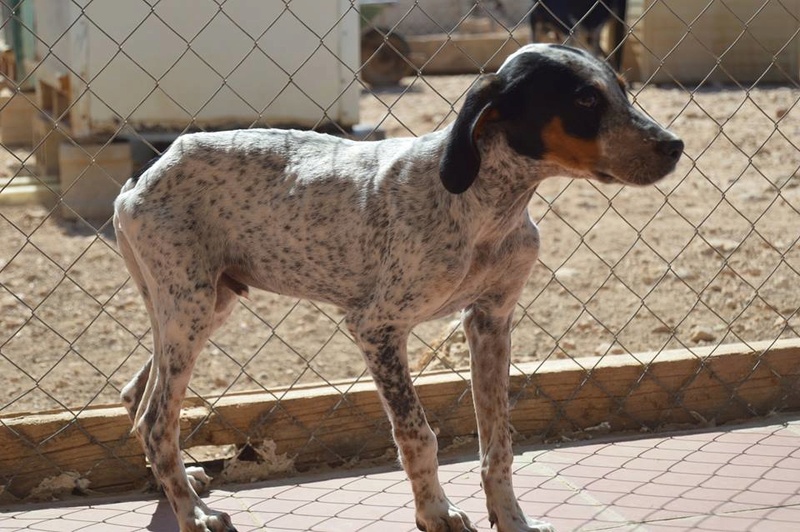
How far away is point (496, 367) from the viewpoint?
3.43 m

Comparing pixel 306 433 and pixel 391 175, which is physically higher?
pixel 391 175

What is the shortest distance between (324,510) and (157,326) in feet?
2.59

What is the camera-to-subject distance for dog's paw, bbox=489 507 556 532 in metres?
3.30

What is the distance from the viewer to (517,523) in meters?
3.31

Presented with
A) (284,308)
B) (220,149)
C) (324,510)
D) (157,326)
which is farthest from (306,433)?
(284,308)

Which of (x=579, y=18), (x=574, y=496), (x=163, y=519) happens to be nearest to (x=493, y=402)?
(x=574, y=496)

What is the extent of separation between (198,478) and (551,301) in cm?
289

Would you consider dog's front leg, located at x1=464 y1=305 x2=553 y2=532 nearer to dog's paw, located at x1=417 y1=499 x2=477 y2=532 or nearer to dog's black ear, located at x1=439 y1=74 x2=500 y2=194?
dog's paw, located at x1=417 y1=499 x2=477 y2=532

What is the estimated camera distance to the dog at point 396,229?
2.98 metres

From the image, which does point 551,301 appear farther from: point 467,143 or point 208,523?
point 467,143

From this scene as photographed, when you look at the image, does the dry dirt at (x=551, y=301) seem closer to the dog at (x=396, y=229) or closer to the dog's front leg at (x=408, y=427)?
the dog at (x=396, y=229)

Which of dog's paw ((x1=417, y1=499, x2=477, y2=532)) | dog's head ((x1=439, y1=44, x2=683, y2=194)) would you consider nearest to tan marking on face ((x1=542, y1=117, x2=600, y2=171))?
dog's head ((x1=439, y1=44, x2=683, y2=194))

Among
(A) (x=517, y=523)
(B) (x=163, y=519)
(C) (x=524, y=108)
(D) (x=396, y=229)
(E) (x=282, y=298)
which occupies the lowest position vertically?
(E) (x=282, y=298)

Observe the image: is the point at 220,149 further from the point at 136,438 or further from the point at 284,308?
the point at 284,308
